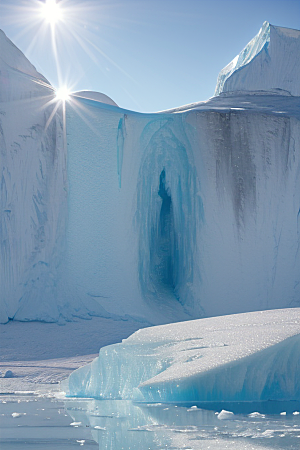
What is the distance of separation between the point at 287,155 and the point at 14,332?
20.6ft

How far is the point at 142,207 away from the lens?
11.9m

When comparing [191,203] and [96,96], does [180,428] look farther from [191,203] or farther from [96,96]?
[96,96]

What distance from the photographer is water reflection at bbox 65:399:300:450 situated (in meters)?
3.62

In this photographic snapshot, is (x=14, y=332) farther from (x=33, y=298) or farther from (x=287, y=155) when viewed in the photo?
(x=287, y=155)

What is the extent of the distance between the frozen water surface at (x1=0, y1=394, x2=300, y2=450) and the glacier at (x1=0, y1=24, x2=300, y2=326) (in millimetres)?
5785

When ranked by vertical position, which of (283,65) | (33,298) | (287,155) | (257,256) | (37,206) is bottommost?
(33,298)

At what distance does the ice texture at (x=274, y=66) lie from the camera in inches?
713

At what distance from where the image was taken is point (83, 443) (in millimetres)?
3723

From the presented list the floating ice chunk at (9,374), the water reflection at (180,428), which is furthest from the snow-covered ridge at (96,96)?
the water reflection at (180,428)

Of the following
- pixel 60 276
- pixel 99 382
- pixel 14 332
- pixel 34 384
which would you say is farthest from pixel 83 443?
pixel 60 276

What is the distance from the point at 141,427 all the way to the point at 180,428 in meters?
0.27

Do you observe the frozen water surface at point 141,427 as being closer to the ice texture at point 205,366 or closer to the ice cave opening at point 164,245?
the ice texture at point 205,366

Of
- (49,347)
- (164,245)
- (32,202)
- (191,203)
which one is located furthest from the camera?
(164,245)

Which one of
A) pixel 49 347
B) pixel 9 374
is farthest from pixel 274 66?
pixel 9 374
